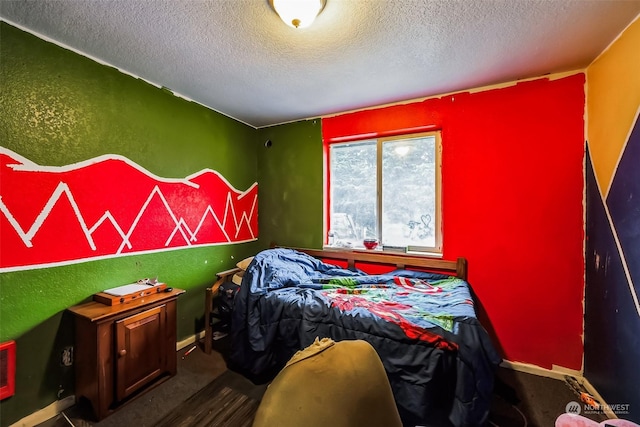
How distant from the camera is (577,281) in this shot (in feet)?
6.58

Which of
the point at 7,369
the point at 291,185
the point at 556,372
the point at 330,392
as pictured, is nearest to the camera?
the point at 330,392

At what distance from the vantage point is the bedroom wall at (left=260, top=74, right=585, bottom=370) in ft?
6.63

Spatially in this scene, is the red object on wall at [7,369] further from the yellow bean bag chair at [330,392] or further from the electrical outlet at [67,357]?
the yellow bean bag chair at [330,392]

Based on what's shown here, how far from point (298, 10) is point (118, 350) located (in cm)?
229

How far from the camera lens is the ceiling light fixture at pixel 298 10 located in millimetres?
1290

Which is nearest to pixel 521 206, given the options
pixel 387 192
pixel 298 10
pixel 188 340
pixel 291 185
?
pixel 387 192

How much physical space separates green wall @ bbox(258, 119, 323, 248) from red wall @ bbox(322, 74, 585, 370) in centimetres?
132

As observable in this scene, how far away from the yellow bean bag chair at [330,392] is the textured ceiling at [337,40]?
1.62m

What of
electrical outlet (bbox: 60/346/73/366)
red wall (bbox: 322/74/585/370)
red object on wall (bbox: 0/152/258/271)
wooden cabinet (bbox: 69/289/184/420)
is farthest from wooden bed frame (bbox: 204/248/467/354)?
electrical outlet (bbox: 60/346/73/366)

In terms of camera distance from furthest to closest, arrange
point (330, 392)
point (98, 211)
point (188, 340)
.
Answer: point (188, 340), point (98, 211), point (330, 392)

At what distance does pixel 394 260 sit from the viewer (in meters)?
2.63

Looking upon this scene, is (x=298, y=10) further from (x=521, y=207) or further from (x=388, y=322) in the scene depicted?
(x=521, y=207)

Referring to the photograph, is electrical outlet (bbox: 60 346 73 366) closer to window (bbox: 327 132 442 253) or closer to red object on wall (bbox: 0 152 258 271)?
red object on wall (bbox: 0 152 258 271)

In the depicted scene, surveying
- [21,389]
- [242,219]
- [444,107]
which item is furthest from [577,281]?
[21,389]
